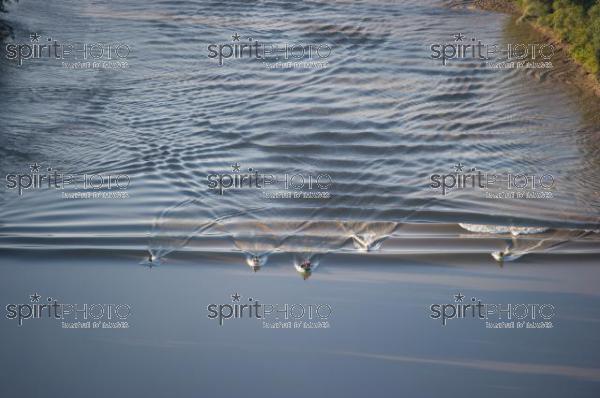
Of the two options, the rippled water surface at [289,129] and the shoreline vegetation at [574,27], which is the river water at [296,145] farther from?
the shoreline vegetation at [574,27]

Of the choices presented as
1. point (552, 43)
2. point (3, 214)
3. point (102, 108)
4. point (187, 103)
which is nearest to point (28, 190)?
point (3, 214)

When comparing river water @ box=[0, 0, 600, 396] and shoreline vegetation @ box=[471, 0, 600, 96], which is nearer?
river water @ box=[0, 0, 600, 396]

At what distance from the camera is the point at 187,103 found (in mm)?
14500

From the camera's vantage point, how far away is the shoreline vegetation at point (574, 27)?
14.8 meters

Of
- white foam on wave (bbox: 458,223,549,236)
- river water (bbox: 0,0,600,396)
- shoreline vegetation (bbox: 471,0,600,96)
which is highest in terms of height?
shoreline vegetation (bbox: 471,0,600,96)

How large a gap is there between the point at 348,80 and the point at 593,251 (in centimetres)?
677

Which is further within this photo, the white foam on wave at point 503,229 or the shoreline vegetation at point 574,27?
the shoreline vegetation at point 574,27

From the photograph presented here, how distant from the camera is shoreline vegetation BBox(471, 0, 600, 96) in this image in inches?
582

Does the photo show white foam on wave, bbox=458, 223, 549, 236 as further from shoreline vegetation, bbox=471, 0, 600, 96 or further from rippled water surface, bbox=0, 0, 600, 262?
shoreline vegetation, bbox=471, 0, 600, 96

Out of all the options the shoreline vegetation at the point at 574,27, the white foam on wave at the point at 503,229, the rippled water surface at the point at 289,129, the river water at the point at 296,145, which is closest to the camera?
the river water at the point at 296,145

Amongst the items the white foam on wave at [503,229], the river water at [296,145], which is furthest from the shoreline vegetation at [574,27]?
the white foam on wave at [503,229]

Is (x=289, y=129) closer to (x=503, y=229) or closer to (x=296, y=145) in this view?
(x=296, y=145)

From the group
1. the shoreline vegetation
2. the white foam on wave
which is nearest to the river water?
the white foam on wave

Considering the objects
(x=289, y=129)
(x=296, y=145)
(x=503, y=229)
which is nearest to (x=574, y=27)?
(x=289, y=129)
